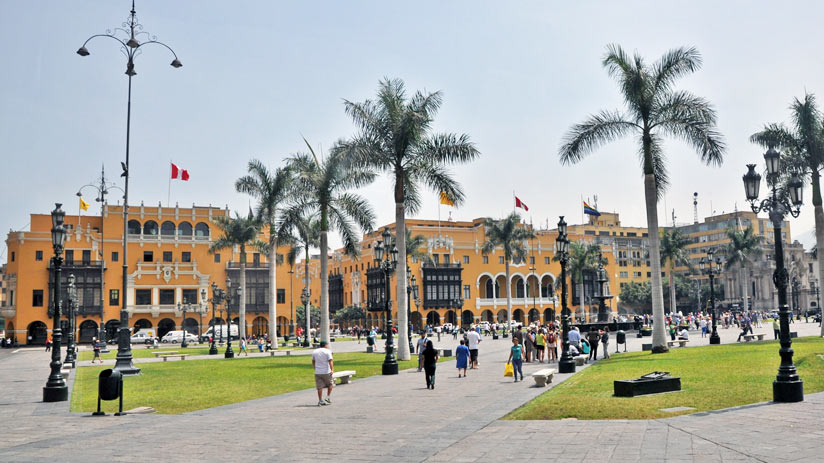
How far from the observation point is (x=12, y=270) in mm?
70250

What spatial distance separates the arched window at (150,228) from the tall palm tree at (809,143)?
61.9m

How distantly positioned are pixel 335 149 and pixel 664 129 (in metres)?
13.8

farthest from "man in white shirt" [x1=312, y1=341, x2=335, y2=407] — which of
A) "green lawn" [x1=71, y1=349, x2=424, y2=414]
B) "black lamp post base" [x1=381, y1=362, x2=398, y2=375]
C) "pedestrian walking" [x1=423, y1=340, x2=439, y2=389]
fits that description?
"black lamp post base" [x1=381, y1=362, x2=398, y2=375]

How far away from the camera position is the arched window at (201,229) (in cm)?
7756

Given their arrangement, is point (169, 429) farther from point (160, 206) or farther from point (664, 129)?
point (160, 206)

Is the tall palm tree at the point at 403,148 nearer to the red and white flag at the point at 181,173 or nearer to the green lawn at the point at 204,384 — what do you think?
the green lawn at the point at 204,384

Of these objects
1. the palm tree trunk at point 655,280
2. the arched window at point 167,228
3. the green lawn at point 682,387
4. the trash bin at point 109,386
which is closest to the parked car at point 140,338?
the arched window at point 167,228

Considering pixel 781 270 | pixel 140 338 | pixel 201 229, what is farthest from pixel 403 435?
pixel 201 229

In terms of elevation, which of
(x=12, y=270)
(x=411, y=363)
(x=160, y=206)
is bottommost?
(x=411, y=363)

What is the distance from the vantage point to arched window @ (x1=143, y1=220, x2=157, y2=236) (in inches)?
2965

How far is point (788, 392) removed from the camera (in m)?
12.4

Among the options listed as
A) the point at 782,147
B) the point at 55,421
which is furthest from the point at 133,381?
the point at 782,147

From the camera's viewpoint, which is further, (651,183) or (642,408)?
(651,183)

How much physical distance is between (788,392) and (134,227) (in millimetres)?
72756
